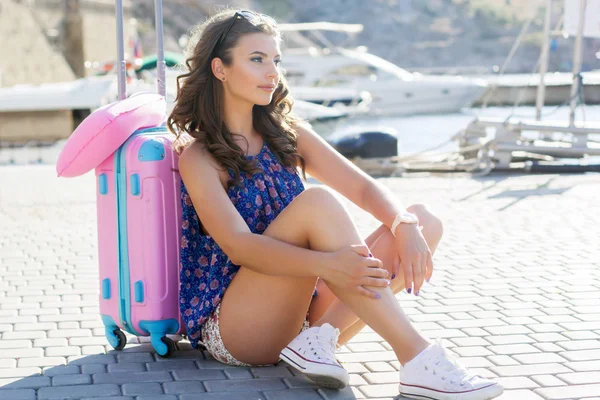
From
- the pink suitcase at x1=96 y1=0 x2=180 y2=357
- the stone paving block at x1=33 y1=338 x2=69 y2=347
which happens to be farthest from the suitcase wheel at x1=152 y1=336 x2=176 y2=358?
the stone paving block at x1=33 y1=338 x2=69 y2=347

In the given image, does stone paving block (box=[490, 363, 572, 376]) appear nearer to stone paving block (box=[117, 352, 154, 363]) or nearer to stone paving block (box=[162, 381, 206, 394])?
stone paving block (box=[162, 381, 206, 394])

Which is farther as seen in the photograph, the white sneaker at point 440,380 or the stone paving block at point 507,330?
the stone paving block at point 507,330

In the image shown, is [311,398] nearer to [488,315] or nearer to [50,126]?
[488,315]

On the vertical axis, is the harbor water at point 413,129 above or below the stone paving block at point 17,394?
below

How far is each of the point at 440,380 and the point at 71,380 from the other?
4.02 feet

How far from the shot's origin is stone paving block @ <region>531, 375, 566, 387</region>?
2949 mm

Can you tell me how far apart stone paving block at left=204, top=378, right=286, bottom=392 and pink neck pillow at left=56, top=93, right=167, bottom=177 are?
846 mm

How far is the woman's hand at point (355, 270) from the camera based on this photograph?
2.72 meters

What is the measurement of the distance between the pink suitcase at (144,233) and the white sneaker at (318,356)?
54cm

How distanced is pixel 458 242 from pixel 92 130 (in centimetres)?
322

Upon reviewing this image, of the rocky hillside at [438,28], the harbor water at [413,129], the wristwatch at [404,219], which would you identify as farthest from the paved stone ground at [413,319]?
the rocky hillside at [438,28]

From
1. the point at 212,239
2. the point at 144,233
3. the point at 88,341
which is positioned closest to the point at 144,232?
the point at 144,233

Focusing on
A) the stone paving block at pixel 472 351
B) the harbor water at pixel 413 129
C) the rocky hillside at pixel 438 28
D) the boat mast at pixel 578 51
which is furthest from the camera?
the rocky hillside at pixel 438 28

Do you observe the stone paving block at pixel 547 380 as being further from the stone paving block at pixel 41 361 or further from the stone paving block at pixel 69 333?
the stone paving block at pixel 69 333
